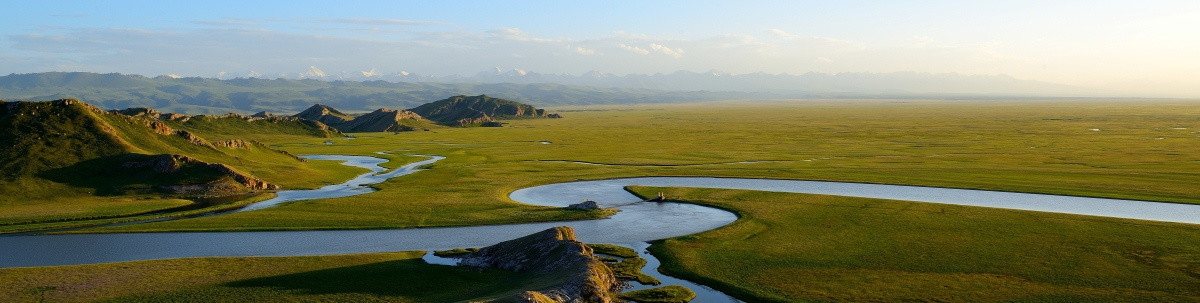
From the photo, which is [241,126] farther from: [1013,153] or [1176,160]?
[1176,160]

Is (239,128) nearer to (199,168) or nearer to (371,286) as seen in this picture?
(199,168)

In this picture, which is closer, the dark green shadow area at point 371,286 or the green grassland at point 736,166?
the dark green shadow area at point 371,286

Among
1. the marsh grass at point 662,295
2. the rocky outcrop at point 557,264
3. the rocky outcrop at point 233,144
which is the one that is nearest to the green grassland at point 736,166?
the rocky outcrop at point 557,264

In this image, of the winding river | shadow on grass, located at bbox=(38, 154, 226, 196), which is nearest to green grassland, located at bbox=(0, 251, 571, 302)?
the winding river

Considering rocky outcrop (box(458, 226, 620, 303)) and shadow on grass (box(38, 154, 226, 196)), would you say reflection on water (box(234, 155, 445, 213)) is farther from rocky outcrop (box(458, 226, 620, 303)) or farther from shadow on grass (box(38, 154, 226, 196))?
rocky outcrop (box(458, 226, 620, 303))

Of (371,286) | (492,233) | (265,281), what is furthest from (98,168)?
(371,286)

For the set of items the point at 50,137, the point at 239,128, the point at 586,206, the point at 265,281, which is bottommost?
the point at 239,128

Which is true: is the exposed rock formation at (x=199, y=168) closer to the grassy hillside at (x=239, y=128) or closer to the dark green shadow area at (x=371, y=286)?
the dark green shadow area at (x=371, y=286)
